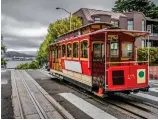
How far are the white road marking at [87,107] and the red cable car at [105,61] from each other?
809 millimetres

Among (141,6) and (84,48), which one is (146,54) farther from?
(141,6)

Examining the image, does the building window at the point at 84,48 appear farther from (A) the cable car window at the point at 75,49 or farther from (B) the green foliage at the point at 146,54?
(B) the green foliage at the point at 146,54

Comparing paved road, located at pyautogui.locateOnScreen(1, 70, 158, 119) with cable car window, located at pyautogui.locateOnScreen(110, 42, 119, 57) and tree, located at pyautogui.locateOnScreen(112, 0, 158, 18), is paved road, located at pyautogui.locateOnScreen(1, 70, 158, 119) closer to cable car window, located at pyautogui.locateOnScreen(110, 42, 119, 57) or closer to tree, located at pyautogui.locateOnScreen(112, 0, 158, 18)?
cable car window, located at pyautogui.locateOnScreen(110, 42, 119, 57)

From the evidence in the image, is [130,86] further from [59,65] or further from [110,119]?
[59,65]

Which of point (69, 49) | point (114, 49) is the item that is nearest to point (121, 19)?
point (69, 49)

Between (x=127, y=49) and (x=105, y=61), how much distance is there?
3.14m

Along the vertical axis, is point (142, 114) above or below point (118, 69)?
below

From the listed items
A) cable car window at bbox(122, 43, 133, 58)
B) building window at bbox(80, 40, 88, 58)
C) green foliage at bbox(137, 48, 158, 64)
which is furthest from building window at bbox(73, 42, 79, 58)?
green foliage at bbox(137, 48, 158, 64)

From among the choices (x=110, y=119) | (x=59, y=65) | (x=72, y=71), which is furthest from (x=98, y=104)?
(x=59, y=65)

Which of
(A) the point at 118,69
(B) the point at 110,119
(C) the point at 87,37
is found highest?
(C) the point at 87,37

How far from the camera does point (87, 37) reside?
42.2 ft

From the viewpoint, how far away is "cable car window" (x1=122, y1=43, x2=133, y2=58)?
44.8 feet

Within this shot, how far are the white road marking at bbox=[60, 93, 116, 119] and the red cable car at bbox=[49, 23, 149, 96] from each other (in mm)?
809

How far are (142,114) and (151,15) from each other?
55.0 m
